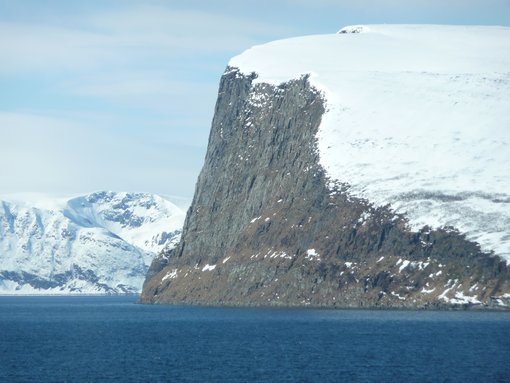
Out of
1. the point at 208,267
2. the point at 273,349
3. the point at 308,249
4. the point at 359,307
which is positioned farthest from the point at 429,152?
the point at 273,349

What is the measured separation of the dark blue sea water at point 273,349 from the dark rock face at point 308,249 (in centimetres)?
732

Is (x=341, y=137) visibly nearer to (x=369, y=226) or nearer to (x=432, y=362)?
Result: (x=369, y=226)

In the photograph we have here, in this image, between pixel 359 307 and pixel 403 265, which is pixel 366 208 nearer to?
pixel 403 265

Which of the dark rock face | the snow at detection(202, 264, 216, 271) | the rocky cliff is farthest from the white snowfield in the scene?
the snow at detection(202, 264, 216, 271)

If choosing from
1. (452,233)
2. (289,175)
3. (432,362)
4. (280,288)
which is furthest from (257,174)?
(432,362)

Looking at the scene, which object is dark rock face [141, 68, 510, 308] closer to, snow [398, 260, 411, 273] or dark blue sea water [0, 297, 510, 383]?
snow [398, 260, 411, 273]

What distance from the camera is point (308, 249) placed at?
552 feet

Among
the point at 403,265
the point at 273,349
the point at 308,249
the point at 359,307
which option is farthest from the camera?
the point at 308,249

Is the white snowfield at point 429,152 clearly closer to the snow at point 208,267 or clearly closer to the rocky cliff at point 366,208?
the rocky cliff at point 366,208

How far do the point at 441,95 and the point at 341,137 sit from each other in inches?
863

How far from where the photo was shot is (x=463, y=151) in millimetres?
177500

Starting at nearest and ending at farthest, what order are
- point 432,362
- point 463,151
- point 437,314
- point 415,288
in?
point 432,362
point 437,314
point 415,288
point 463,151

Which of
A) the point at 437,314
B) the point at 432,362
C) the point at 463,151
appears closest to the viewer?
the point at 432,362

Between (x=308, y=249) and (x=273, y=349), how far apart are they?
66551 mm
